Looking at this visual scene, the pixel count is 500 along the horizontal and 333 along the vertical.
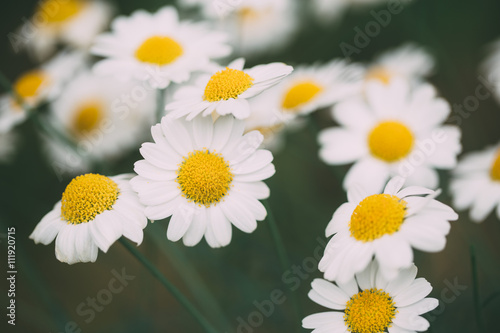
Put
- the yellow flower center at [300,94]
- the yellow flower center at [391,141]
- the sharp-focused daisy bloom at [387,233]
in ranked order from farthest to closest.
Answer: the yellow flower center at [300,94] → the yellow flower center at [391,141] → the sharp-focused daisy bloom at [387,233]

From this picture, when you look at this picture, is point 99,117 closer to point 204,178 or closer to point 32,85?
point 32,85

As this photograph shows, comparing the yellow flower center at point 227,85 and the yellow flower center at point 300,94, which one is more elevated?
the yellow flower center at point 300,94

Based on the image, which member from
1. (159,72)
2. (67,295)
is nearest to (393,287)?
(159,72)

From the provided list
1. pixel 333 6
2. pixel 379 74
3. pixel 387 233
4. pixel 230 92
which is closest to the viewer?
pixel 387 233

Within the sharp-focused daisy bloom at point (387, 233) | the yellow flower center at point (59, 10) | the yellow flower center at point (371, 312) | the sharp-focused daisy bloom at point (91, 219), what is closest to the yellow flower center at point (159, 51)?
the sharp-focused daisy bloom at point (91, 219)

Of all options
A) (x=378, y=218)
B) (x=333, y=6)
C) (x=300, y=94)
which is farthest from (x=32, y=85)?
(x=378, y=218)

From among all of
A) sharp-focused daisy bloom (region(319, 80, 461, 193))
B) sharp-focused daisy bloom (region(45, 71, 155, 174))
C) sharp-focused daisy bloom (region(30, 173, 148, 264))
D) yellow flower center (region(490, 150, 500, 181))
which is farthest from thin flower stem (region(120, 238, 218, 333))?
sharp-focused daisy bloom (region(45, 71, 155, 174))

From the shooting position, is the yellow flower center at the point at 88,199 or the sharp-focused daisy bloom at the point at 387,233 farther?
the yellow flower center at the point at 88,199

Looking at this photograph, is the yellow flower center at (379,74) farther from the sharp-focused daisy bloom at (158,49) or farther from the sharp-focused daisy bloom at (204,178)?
the sharp-focused daisy bloom at (204,178)
